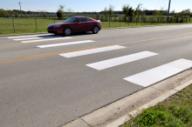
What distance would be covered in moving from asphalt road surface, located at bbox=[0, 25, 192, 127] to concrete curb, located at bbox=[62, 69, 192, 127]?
20 cm

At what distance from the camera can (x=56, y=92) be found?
4828 millimetres

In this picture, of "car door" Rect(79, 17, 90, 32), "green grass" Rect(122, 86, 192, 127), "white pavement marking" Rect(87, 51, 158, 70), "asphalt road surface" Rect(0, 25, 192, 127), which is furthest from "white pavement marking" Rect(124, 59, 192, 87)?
"car door" Rect(79, 17, 90, 32)

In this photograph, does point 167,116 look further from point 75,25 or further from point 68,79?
point 75,25

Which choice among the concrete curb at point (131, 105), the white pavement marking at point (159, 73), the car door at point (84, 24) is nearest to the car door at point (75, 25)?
the car door at point (84, 24)

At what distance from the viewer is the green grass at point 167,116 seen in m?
3.35

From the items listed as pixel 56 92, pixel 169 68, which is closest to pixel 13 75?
pixel 56 92

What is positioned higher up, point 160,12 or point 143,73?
point 160,12

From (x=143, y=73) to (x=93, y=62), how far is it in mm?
1922

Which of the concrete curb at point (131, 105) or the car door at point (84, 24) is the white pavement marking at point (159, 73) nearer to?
the concrete curb at point (131, 105)

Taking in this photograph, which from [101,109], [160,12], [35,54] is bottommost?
[101,109]

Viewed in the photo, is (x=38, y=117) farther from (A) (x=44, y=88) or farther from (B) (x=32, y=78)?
(B) (x=32, y=78)

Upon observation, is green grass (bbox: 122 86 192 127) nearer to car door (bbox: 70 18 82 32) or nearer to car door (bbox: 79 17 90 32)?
car door (bbox: 70 18 82 32)

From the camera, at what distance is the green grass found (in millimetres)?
3348

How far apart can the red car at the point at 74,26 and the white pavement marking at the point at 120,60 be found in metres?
7.73
